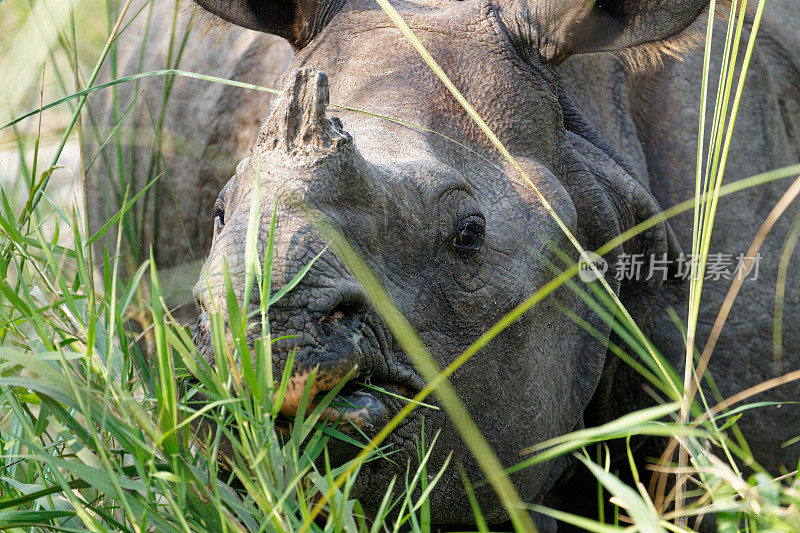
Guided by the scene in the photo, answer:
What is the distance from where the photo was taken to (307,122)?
7.63 ft

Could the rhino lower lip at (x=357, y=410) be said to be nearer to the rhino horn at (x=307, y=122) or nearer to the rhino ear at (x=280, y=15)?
the rhino horn at (x=307, y=122)

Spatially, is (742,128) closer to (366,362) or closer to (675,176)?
(675,176)

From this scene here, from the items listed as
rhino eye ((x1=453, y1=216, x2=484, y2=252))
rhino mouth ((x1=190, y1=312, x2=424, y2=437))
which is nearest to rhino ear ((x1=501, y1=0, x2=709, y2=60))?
rhino eye ((x1=453, y1=216, x2=484, y2=252))

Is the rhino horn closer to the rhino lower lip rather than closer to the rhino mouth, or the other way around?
the rhino mouth

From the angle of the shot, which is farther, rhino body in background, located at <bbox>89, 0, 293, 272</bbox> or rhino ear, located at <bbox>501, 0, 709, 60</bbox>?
rhino body in background, located at <bbox>89, 0, 293, 272</bbox>

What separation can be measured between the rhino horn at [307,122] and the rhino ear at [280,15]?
1193 mm

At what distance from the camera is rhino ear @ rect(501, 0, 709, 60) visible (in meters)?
3.29

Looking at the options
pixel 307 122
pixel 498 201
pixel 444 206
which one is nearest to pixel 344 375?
pixel 307 122

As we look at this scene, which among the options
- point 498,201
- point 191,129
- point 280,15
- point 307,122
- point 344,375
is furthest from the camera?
point 191,129

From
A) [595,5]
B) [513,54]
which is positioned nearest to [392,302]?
[513,54]

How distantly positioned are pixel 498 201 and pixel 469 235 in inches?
9.9

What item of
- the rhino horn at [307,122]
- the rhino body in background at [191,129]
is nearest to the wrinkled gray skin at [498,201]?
the rhino horn at [307,122]

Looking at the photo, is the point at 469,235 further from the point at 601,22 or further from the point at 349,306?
the point at 601,22

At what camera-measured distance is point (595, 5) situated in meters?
3.36
